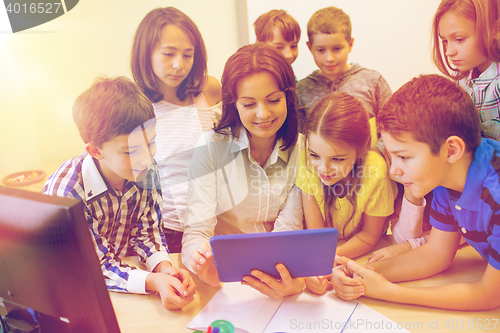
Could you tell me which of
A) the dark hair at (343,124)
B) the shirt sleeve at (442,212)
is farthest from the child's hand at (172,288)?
the shirt sleeve at (442,212)

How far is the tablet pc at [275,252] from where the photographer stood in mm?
585

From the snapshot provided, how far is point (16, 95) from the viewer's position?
992mm

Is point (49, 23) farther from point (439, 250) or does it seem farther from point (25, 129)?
point (439, 250)

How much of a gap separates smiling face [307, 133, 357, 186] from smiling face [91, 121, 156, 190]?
0.43 metres

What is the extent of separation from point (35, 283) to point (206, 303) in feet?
1.21

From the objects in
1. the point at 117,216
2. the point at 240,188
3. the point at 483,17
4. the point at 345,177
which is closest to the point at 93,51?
the point at 117,216

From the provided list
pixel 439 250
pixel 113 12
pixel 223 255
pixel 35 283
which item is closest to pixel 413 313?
pixel 439 250

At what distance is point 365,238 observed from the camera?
89cm

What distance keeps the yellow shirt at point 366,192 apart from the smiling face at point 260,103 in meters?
0.17

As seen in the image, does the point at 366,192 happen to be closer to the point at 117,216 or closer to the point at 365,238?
the point at 365,238

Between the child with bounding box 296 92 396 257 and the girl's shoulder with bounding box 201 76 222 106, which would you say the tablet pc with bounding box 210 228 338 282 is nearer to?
the child with bounding box 296 92 396 257

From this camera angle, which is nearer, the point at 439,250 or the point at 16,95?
the point at 439,250

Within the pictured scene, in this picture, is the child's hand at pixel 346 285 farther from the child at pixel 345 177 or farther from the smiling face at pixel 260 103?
the smiling face at pixel 260 103

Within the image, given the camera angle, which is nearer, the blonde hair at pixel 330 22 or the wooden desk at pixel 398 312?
the wooden desk at pixel 398 312
